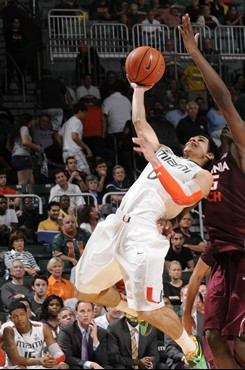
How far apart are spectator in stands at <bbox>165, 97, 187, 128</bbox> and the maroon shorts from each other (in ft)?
30.2

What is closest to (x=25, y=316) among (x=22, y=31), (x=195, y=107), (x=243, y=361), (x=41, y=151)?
(x=243, y=361)

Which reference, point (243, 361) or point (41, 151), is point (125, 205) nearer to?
point (243, 361)

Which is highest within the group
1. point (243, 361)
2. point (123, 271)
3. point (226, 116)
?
point (226, 116)

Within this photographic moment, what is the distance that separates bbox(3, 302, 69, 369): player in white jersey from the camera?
36.3 ft

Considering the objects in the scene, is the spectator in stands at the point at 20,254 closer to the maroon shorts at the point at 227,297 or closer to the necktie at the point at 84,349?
the necktie at the point at 84,349

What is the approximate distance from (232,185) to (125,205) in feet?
2.93

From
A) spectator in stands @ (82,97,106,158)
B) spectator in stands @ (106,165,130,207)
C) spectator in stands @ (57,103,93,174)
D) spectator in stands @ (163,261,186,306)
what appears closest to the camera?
spectator in stands @ (163,261,186,306)

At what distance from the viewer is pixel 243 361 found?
812 centimetres

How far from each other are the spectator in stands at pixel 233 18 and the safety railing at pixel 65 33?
9.40 ft

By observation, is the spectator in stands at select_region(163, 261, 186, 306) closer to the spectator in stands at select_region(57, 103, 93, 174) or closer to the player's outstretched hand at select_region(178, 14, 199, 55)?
the spectator in stands at select_region(57, 103, 93, 174)

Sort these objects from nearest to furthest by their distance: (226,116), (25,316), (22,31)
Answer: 1. (226,116)
2. (25,316)
3. (22,31)

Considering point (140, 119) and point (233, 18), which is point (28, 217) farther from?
point (233, 18)

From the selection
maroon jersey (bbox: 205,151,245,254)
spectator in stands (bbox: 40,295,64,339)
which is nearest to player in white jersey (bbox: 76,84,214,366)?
maroon jersey (bbox: 205,151,245,254)

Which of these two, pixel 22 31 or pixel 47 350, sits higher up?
pixel 22 31
